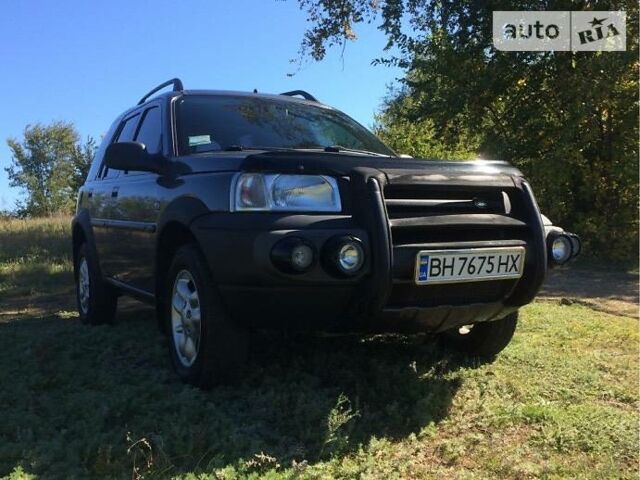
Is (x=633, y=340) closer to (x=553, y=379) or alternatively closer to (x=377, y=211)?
(x=553, y=379)

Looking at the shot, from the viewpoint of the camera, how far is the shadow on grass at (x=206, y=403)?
2.68m

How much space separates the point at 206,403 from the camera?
123 inches

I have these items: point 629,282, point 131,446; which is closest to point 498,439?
point 131,446

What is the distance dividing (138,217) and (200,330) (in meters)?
1.27

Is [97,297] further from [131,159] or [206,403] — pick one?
[206,403]

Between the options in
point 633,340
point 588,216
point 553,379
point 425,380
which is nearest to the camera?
point 425,380

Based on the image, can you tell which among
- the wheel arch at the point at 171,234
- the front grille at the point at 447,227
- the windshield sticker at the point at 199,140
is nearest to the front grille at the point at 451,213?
the front grille at the point at 447,227

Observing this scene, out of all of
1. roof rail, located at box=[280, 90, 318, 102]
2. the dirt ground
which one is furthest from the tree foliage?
roof rail, located at box=[280, 90, 318, 102]

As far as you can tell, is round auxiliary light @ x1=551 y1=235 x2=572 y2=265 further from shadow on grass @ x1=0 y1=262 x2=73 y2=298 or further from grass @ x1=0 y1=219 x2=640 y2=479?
shadow on grass @ x1=0 y1=262 x2=73 y2=298

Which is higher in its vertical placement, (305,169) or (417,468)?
(305,169)

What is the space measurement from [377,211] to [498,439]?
126 centimetres

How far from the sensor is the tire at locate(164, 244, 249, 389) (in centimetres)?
316

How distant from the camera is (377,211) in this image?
288 cm

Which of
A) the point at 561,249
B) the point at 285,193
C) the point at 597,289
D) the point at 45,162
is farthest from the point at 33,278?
the point at 45,162
